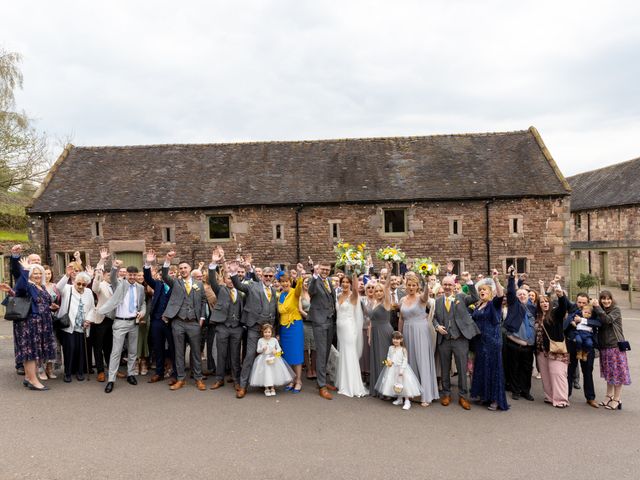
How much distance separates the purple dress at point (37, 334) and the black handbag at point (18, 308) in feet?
0.41

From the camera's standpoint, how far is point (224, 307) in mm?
6891

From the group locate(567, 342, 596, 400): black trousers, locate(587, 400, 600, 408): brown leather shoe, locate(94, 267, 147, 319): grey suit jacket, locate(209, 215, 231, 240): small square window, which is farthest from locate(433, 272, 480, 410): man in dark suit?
locate(209, 215, 231, 240): small square window

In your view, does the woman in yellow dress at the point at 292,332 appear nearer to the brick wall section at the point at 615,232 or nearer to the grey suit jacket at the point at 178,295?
the grey suit jacket at the point at 178,295

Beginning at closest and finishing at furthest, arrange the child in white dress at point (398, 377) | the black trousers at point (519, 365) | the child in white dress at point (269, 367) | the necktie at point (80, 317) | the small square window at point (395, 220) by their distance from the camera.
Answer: the child in white dress at point (398, 377) → the black trousers at point (519, 365) → the child in white dress at point (269, 367) → the necktie at point (80, 317) → the small square window at point (395, 220)

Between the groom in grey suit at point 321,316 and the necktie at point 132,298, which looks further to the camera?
the necktie at point 132,298

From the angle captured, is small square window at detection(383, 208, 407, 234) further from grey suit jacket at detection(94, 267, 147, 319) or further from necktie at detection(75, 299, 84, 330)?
necktie at detection(75, 299, 84, 330)

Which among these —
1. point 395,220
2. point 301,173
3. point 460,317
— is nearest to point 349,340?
point 460,317

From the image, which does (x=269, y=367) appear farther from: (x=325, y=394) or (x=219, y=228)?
(x=219, y=228)

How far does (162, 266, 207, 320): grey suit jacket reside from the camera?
6949 mm

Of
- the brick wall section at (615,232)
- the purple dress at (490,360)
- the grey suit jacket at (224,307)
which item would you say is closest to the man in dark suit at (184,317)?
the grey suit jacket at (224,307)

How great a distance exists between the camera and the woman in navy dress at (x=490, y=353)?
604 cm

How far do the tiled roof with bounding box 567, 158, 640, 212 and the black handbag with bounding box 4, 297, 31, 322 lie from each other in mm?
27497

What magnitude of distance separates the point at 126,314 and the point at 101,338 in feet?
2.84

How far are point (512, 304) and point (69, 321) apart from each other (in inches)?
294
